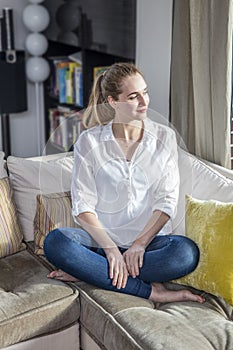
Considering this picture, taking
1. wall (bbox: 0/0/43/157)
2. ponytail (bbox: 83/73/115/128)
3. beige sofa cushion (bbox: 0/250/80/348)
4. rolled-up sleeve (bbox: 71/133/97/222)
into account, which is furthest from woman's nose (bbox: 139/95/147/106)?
wall (bbox: 0/0/43/157)

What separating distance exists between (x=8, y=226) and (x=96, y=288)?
0.53 meters

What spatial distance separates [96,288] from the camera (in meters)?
2.18

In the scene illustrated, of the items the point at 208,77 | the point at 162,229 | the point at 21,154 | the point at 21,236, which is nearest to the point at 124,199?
the point at 162,229

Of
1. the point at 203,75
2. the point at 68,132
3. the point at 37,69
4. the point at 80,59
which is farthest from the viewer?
the point at 37,69

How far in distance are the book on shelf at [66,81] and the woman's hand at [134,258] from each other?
1.96 meters

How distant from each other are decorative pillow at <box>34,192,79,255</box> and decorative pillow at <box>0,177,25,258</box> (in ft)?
0.30

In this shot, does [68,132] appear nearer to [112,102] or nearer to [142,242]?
[112,102]

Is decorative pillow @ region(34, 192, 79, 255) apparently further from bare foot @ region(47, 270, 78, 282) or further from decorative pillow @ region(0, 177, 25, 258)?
bare foot @ region(47, 270, 78, 282)

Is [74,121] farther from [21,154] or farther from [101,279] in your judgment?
[21,154]

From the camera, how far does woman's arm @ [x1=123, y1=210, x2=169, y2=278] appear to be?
2.17 m

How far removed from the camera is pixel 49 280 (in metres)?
2.24

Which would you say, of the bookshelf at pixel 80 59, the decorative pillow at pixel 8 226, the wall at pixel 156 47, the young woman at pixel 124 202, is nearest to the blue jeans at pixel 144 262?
the young woman at pixel 124 202

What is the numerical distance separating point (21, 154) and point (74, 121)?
2312 mm

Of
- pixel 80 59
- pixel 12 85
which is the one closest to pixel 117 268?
pixel 80 59
